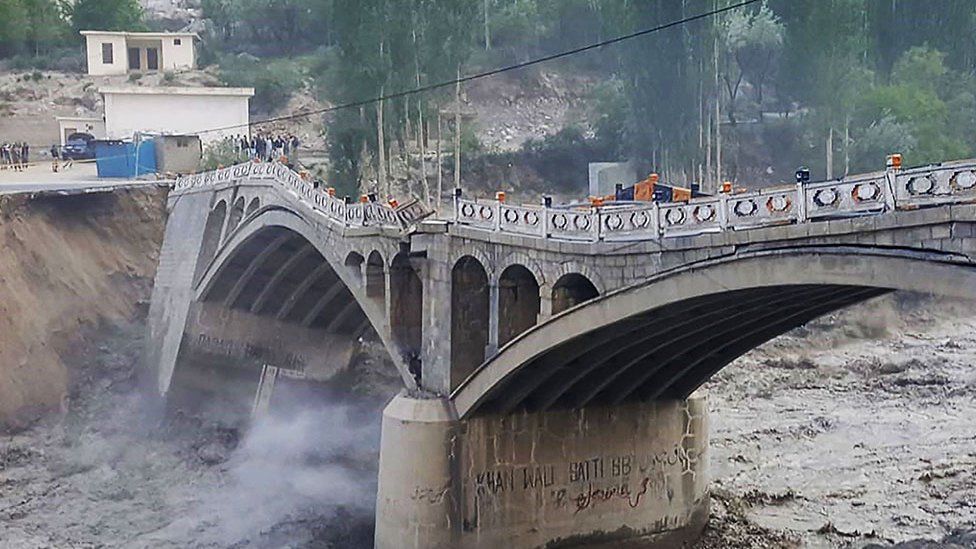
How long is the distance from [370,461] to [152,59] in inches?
1962

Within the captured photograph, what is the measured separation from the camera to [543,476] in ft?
83.3

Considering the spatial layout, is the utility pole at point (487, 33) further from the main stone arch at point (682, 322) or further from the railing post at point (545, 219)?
the railing post at point (545, 219)

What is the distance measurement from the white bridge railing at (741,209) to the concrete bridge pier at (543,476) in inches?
174

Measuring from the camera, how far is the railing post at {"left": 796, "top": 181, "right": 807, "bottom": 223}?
16.2 m

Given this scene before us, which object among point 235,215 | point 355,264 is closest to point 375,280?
point 355,264

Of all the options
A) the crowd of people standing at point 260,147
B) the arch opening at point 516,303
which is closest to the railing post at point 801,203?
the arch opening at point 516,303

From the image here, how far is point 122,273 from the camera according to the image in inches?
1783

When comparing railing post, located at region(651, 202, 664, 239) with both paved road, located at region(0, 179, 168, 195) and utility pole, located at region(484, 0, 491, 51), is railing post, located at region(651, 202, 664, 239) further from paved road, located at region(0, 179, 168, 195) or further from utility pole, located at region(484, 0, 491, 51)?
utility pole, located at region(484, 0, 491, 51)

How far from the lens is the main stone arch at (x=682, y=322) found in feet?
50.4

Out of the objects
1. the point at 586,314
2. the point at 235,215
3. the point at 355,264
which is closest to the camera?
the point at 586,314

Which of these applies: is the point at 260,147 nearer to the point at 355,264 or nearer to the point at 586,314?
the point at 355,264

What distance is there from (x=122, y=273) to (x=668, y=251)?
31.0 metres

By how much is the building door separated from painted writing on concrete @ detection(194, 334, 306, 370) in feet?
Answer: 133

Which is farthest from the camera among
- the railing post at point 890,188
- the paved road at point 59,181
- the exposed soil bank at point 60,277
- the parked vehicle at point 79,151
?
the parked vehicle at point 79,151
